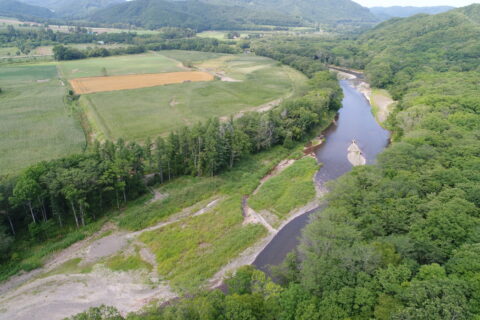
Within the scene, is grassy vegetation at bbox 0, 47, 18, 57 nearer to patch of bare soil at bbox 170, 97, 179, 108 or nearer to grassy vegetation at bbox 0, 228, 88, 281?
patch of bare soil at bbox 170, 97, 179, 108

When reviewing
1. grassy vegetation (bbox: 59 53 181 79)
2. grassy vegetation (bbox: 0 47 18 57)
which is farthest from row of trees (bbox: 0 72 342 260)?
grassy vegetation (bbox: 0 47 18 57)

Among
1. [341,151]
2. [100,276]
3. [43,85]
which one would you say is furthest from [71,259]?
[43,85]

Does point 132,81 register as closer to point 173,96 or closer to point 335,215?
point 173,96

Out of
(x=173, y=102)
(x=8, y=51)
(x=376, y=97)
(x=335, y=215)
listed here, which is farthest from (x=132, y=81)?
(x=335, y=215)

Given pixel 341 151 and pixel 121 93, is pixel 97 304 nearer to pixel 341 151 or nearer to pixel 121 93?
pixel 341 151

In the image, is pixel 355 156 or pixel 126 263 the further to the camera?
pixel 355 156

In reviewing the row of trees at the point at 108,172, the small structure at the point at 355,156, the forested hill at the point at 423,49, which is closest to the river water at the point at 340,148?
the small structure at the point at 355,156
